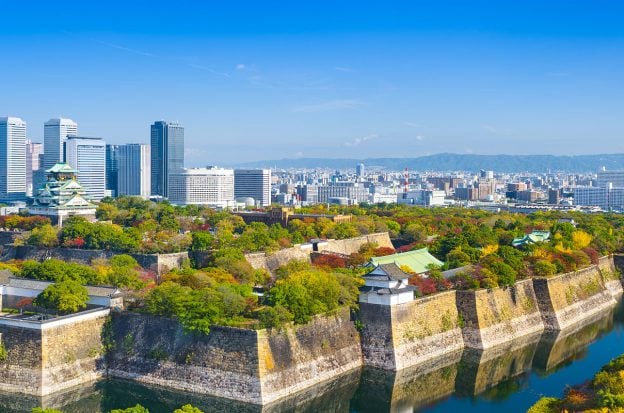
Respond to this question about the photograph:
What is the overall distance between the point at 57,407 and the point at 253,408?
4.78m

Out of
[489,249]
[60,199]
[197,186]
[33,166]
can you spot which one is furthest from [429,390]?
[33,166]

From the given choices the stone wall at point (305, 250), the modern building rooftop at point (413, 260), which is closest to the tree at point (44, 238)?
the stone wall at point (305, 250)

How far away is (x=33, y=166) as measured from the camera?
111 m

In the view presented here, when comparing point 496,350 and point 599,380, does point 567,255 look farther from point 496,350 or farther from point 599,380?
point 599,380

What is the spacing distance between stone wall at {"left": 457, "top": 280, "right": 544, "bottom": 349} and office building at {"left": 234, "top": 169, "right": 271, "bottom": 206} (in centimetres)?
7836

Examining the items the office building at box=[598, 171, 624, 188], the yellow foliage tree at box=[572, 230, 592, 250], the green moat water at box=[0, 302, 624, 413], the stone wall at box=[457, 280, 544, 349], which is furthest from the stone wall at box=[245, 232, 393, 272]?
the office building at box=[598, 171, 624, 188]

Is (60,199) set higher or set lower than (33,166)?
lower

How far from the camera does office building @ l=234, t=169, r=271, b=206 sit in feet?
347

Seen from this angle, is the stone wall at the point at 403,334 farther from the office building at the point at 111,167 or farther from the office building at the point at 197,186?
the office building at the point at 111,167

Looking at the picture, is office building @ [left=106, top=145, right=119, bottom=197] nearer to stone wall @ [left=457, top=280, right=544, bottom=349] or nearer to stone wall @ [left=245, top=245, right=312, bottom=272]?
stone wall @ [left=245, top=245, right=312, bottom=272]

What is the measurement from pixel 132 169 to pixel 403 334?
84.4 m

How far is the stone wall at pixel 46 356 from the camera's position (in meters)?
19.4

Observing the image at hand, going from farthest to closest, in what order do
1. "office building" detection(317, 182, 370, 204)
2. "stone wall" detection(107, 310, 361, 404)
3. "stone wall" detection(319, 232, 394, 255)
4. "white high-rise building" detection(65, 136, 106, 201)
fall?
1. "office building" detection(317, 182, 370, 204)
2. "white high-rise building" detection(65, 136, 106, 201)
3. "stone wall" detection(319, 232, 394, 255)
4. "stone wall" detection(107, 310, 361, 404)

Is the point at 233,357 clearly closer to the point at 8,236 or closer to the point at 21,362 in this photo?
the point at 21,362
